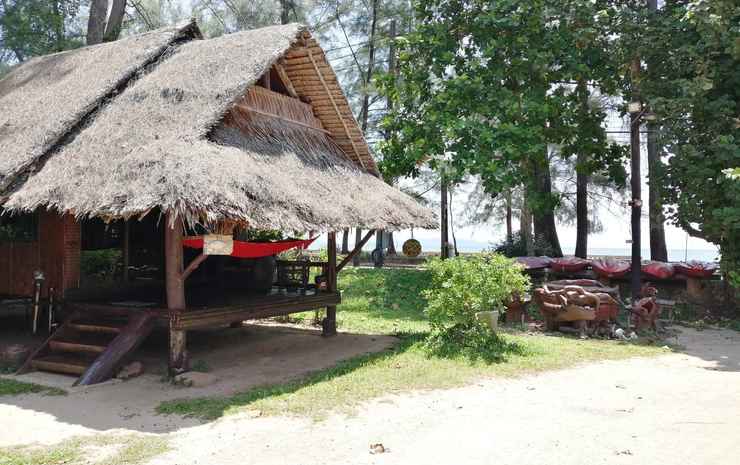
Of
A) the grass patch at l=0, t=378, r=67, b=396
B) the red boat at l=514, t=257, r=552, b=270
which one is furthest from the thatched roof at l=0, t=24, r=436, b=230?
the red boat at l=514, t=257, r=552, b=270

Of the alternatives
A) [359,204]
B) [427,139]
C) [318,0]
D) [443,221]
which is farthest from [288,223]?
[318,0]

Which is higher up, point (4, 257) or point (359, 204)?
point (359, 204)

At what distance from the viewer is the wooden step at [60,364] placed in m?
7.24

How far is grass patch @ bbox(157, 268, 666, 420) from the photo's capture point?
605 cm

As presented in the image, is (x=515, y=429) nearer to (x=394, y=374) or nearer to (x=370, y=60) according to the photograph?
(x=394, y=374)

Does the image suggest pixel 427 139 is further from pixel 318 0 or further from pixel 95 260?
pixel 318 0

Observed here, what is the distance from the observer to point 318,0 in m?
22.6

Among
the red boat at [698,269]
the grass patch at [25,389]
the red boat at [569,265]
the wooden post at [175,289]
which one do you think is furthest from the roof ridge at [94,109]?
the red boat at [698,269]

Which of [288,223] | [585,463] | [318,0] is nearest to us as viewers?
[585,463]

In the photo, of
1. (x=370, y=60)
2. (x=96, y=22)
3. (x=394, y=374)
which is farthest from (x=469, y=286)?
(x=370, y=60)

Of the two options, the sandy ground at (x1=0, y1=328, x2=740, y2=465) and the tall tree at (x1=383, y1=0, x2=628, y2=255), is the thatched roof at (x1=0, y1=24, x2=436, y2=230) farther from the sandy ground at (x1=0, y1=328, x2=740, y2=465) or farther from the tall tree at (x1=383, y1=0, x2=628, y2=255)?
the tall tree at (x1=383, y1=0, x2=628, y2=255)

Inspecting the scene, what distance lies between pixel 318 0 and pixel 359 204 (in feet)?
52.8

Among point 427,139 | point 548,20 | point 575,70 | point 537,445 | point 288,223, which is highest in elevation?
point 548,20

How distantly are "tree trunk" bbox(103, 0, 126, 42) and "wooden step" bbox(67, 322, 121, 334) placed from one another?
1162cm
